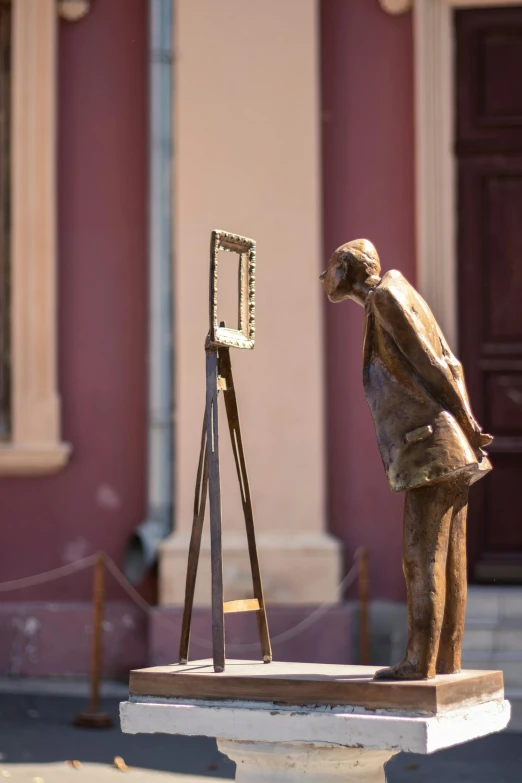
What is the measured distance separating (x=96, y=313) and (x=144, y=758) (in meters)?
2.98

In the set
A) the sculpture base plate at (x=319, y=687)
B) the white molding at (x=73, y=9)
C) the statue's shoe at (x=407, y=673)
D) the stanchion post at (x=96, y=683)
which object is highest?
the white molding at (x=73, y=9)

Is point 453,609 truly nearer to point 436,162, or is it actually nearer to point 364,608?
point 364,608

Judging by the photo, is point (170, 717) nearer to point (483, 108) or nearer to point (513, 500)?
point (513, 500)

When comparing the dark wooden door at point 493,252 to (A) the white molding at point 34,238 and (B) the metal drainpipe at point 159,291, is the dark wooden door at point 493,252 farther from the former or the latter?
(A) the white molding at point 34,238

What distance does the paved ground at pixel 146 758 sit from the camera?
628 centimetres

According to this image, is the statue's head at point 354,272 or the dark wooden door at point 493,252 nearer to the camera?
the statue's head at point 354,272

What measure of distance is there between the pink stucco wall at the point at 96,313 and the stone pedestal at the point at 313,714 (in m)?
4.17

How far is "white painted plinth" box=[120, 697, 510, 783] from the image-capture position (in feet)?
12.8

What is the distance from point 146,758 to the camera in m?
6.57

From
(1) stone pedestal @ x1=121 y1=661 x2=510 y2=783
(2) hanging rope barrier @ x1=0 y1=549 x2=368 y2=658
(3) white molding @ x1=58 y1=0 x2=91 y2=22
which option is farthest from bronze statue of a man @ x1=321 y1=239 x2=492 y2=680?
(3) white molding @ x1=58 y1=0 x2=91 y2=22

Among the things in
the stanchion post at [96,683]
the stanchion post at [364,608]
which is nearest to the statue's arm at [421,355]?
the stanchion post at [96,683]

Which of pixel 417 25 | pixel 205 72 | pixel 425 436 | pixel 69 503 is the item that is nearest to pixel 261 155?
pixel 205 72

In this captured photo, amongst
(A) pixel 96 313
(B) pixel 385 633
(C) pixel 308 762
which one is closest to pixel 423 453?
(C) pixel 308 762

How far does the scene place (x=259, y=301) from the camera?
8266mm
